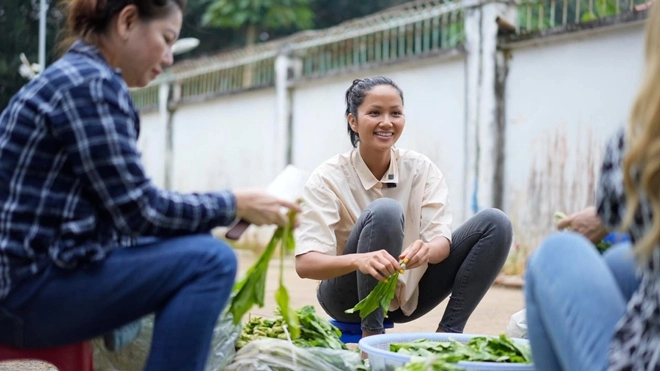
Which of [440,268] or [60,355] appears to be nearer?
[60,355]

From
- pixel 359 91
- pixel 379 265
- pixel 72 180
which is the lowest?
pixel 379 265

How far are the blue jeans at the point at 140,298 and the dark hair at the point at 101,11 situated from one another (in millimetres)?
621

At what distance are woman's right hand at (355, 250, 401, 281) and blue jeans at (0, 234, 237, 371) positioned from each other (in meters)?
1.16

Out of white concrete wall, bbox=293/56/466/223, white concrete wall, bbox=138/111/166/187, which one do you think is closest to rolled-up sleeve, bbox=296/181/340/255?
white concrete wall, bbox=293/56/466/223

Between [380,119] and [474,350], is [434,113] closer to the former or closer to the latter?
[380,119]

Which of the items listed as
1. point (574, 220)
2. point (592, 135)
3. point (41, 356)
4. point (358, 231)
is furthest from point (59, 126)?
point (592, 135)

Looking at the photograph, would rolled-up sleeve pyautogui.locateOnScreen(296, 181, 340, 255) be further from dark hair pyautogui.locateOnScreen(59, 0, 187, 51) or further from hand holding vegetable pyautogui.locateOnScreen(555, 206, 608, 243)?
hand holding vegetable pyautogui.locateOnScreen(555, 206, 608, 243)

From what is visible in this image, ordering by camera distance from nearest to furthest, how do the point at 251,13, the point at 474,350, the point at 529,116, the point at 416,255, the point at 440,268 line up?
the point at 474,350 → the point at 416,255 → the point at 440,268 → the point at 529,116 → the point at 251,13

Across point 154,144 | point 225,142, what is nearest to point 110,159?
point 225,142

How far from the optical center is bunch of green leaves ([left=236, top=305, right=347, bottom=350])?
335 cm

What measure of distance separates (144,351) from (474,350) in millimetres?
1124

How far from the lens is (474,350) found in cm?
293

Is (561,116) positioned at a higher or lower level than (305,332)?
higher

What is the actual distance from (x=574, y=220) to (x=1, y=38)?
44.2 ft
